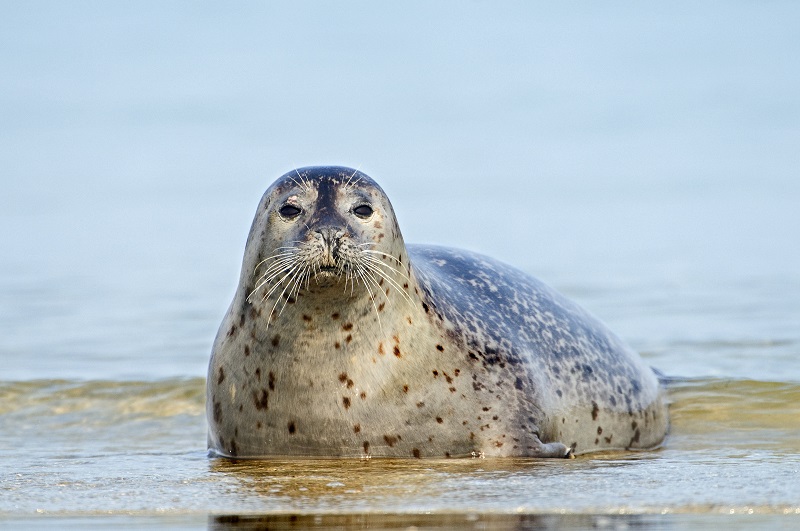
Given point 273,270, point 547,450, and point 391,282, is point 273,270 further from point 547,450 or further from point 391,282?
point 547,450

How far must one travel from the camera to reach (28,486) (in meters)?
4.91

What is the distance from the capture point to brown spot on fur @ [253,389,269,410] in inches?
215

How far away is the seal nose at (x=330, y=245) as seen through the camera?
16.6ft

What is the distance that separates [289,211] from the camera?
5.31 m

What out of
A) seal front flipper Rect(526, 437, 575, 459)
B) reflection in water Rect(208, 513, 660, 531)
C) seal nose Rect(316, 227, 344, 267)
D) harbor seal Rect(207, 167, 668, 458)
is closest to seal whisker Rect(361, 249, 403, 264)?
harbor seal Rect(207, 167, 668, 458)

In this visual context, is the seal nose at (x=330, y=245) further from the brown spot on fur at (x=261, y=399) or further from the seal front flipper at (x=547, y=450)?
the seal front flipper at (x=547, y=450)

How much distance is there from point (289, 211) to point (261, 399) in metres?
0.74

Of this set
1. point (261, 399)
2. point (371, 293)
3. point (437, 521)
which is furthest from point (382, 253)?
point (437, 521)

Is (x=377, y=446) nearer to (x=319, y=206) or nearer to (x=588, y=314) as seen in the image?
(x=319, y=206)

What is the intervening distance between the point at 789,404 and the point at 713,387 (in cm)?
58

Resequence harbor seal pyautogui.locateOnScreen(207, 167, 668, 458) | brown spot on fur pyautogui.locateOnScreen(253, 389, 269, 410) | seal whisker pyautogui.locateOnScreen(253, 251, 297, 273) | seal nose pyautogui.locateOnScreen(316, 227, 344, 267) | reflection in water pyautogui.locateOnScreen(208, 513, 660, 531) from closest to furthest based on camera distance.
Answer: reflection in water pyautogui.locateOnScreen(208, 513, 660, 531), seal nose pyautogui.locateOnScreen(316, 227, 344, 267), seal whisker pyautogui.locateOnScreen(253, 251, 297, 273), harbor seal pyautogui.locateOnScreen(207, 167, 668, 458), brown spot on fur pyautogui.locateOnScreen(253, 389, 269, 410)

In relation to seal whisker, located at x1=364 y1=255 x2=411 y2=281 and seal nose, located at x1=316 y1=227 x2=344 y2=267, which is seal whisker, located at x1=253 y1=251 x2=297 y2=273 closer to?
seal nose, located at x1=316 y1=227 x2=344 y2=267

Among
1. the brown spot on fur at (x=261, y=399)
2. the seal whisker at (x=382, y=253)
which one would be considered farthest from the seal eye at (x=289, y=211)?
the brown spot on fur at (x=261, y=399)

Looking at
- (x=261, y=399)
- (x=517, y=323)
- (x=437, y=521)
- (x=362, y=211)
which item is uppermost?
(x=362, y=211)
